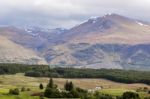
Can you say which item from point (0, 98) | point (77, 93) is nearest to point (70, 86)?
point (77, 93)

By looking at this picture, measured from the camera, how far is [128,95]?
165750mm

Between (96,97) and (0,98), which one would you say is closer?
(0,98)

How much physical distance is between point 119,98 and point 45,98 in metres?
30.1

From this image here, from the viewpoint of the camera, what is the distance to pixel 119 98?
163625 millimetres

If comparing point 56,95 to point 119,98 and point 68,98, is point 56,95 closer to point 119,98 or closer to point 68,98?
point 68,98

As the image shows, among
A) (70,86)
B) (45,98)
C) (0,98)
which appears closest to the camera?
(0,98)

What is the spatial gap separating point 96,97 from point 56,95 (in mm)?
13963

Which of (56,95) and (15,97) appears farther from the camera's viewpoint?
(56,95)

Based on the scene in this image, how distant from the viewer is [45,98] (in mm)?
147375

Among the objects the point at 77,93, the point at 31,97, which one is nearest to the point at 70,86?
the point at 77,93

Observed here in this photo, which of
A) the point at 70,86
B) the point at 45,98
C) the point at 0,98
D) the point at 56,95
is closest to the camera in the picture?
the point at 0,98

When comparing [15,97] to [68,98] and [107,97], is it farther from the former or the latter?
[107,97]

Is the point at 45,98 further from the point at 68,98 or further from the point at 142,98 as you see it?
the point at 142,98

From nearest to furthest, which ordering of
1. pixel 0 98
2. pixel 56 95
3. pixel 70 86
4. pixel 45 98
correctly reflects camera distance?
pixel 0 98 → pixel 45 98 → pixel 56 95 → pixel 70 86
